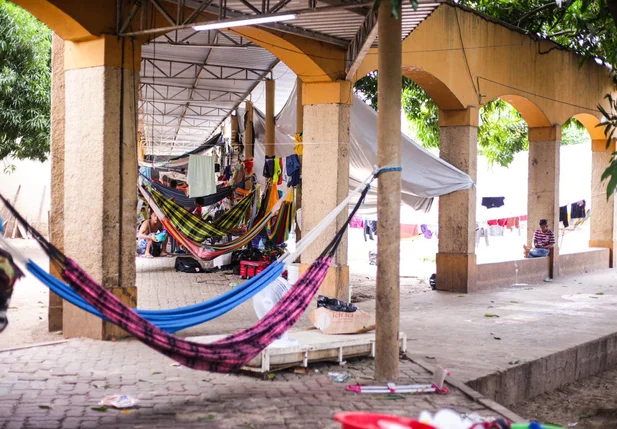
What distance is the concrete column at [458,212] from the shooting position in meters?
9.73

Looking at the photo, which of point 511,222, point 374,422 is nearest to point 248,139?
point 511,222

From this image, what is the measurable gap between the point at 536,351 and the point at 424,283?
4972 millimetres

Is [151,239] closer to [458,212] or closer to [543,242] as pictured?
[458,212]

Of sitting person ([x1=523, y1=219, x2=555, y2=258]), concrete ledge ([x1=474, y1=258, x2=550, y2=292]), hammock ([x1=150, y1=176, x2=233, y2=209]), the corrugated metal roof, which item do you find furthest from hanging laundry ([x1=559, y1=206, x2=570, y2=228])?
hammock ([x1=150, y1=176, x2=233, y2=209])

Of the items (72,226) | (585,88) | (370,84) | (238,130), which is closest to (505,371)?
(72,226)

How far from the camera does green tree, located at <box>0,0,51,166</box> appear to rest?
12.6 metres

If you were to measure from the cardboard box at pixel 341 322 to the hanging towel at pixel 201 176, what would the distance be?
6.94m

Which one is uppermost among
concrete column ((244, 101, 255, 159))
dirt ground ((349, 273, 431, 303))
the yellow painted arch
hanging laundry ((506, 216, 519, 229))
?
the yellow painted arch

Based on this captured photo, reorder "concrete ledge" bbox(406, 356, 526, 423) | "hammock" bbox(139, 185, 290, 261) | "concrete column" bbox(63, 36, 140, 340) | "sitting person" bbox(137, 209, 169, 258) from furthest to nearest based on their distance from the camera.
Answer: "sitting person" bbox(137, 209, 169, 258) < "hammock" bbox(139, 185, 290, 261) < "concrete column" bbox(63, 36, 140, 340) < "concrete ledge" bbox(406, 356, 526, 423)

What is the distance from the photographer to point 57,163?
6.23 m

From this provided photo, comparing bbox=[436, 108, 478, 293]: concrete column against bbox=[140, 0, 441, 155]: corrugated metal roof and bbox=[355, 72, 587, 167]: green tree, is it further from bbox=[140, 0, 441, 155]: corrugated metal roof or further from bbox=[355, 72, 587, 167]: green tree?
bbox=[140, 0, 441, 155]: corrugated metal roof

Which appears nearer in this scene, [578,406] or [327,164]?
[578,406]

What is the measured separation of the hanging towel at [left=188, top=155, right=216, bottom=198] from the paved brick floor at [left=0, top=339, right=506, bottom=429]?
682 centimetres

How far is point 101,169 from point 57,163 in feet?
2.32
